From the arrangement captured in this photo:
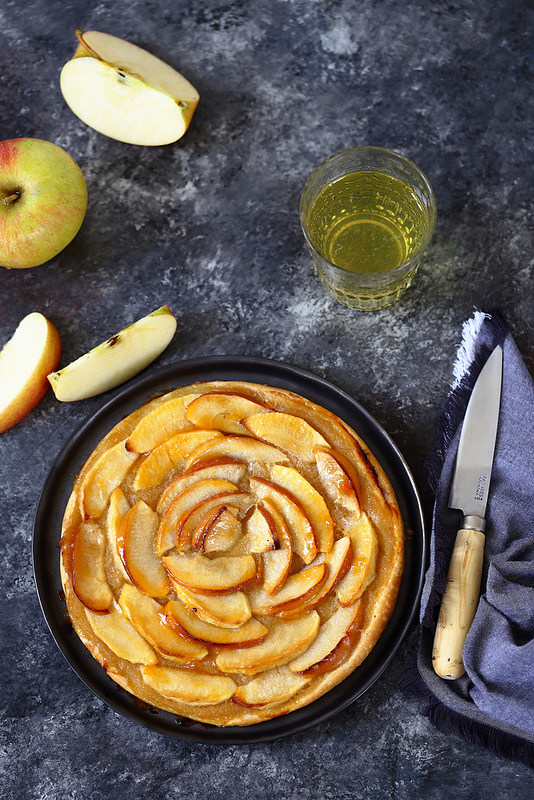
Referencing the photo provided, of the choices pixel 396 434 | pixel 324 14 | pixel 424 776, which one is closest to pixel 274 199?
pixel 324 14

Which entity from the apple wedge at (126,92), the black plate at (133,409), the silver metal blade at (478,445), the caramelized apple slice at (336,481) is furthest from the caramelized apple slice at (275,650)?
the apple wedge at (126,92)

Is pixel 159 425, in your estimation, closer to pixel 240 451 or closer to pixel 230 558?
pixel 240 451

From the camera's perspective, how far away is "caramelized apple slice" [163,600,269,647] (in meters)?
1.89

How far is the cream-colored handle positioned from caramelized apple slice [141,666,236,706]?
1.89 ft

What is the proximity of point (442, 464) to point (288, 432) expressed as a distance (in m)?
0.47

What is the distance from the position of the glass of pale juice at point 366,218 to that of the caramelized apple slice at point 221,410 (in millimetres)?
468

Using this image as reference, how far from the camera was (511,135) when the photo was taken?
2.36 metres

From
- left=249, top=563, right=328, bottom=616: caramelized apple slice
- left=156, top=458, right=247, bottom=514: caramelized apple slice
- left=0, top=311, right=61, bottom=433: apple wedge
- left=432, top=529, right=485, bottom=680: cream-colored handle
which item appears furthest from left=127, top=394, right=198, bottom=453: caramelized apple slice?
left=432, top=529, right=485, bottom=680: cream-colored handle

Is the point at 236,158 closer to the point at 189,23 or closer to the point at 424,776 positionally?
the point at 189,23

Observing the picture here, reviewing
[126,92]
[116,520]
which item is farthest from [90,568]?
[126,92]

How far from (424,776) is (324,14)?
2.49 metres

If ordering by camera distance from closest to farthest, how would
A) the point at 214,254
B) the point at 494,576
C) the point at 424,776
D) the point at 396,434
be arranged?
the point at 494,576
the point at 424,776
the point at 396,434
the point at 214,254

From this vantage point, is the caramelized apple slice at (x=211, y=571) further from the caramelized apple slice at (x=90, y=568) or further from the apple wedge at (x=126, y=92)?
the apple wedge at (x=126, y=92)

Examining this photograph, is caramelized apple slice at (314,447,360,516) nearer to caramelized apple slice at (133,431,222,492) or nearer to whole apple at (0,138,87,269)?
caramelized apple slice at (133,431,222,492)
